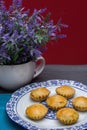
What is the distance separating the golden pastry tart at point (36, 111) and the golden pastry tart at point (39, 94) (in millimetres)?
64

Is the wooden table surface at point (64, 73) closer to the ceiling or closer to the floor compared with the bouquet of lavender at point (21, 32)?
closer to the floor

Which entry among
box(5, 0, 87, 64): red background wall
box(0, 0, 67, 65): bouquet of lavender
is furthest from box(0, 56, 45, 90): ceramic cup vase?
box(5, 0, 87, 64): red background wall

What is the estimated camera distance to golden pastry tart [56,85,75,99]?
37.6 inches

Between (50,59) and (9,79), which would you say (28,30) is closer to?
(9,79)

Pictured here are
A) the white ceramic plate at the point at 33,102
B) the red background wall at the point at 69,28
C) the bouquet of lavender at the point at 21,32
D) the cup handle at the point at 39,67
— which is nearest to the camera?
the white ceramic plate at the point at 33,102

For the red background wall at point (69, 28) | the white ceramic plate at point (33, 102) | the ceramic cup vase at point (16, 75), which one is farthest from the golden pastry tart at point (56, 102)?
the red background wall at point (69, 28)

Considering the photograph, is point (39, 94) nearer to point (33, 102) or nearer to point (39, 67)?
point (33, 102)

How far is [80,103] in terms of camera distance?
2.90 feet

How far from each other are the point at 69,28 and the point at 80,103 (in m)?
1.33

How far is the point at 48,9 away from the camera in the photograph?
2.12m

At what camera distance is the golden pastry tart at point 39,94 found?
3.09 ft

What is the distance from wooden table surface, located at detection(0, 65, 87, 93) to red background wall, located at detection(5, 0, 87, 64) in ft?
2.91

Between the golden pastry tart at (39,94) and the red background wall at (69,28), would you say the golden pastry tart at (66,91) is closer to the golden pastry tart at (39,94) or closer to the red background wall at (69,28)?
the golden pastry tart at (39,94)

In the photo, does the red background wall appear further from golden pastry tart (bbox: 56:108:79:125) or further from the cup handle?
golden pastry tart (bbox: 56:108:79:125)
